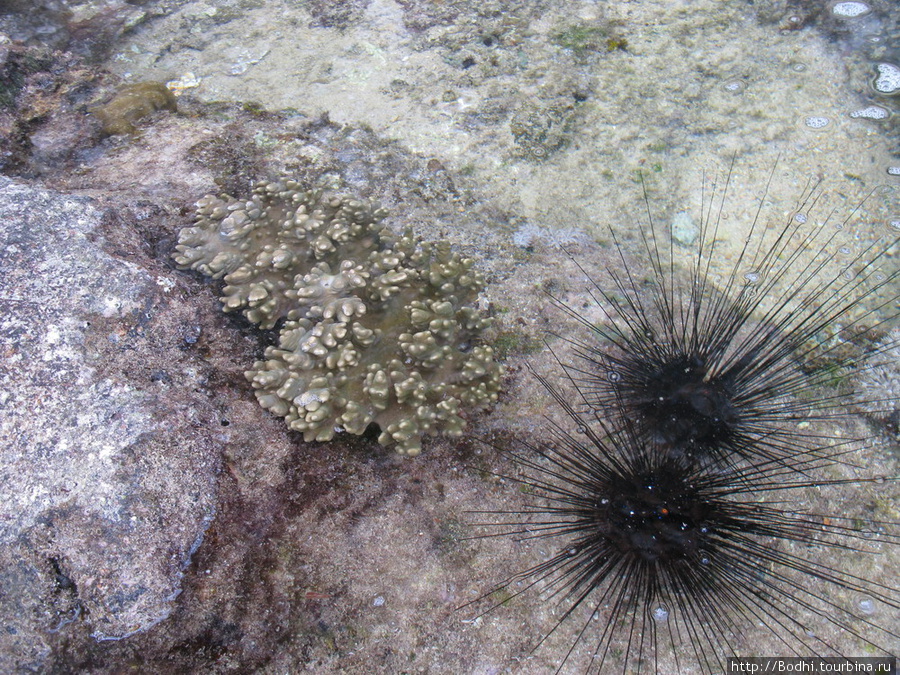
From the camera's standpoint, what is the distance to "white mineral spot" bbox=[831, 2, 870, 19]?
515 cm

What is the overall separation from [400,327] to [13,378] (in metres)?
1.71

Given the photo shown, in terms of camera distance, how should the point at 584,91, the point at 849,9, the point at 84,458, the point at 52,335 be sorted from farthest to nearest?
the point at 849,9, the point at 584,91, the point at 52,335, the point at 84,458

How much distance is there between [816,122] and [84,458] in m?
5.87

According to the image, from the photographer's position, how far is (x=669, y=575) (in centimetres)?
242

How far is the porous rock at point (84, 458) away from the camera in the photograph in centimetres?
198

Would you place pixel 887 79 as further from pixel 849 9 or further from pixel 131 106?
pixel 131 106

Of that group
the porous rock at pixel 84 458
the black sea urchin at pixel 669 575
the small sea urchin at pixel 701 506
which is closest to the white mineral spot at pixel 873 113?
the small sea urchin at pixel 701 506

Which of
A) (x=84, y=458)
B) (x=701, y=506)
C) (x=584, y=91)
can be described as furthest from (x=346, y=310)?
(x=584, y=91)

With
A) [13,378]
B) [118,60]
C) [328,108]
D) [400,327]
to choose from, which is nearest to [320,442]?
[400,327]

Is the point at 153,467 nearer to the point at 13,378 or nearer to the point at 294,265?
the point at 13,378

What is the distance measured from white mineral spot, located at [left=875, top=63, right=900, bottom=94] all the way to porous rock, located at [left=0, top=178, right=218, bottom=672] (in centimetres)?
605

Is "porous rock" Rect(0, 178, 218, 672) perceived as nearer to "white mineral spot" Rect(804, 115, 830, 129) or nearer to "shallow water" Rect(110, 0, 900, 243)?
"shallow water" Rect(110, 0, 900, 243)

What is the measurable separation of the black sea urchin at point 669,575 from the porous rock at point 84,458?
1.45 m

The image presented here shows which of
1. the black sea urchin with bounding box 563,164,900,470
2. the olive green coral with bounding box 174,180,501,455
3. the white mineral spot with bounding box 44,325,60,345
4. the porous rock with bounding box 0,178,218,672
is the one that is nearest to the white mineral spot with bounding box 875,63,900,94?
the black sea urchin with bounding box 563,164,900,470
